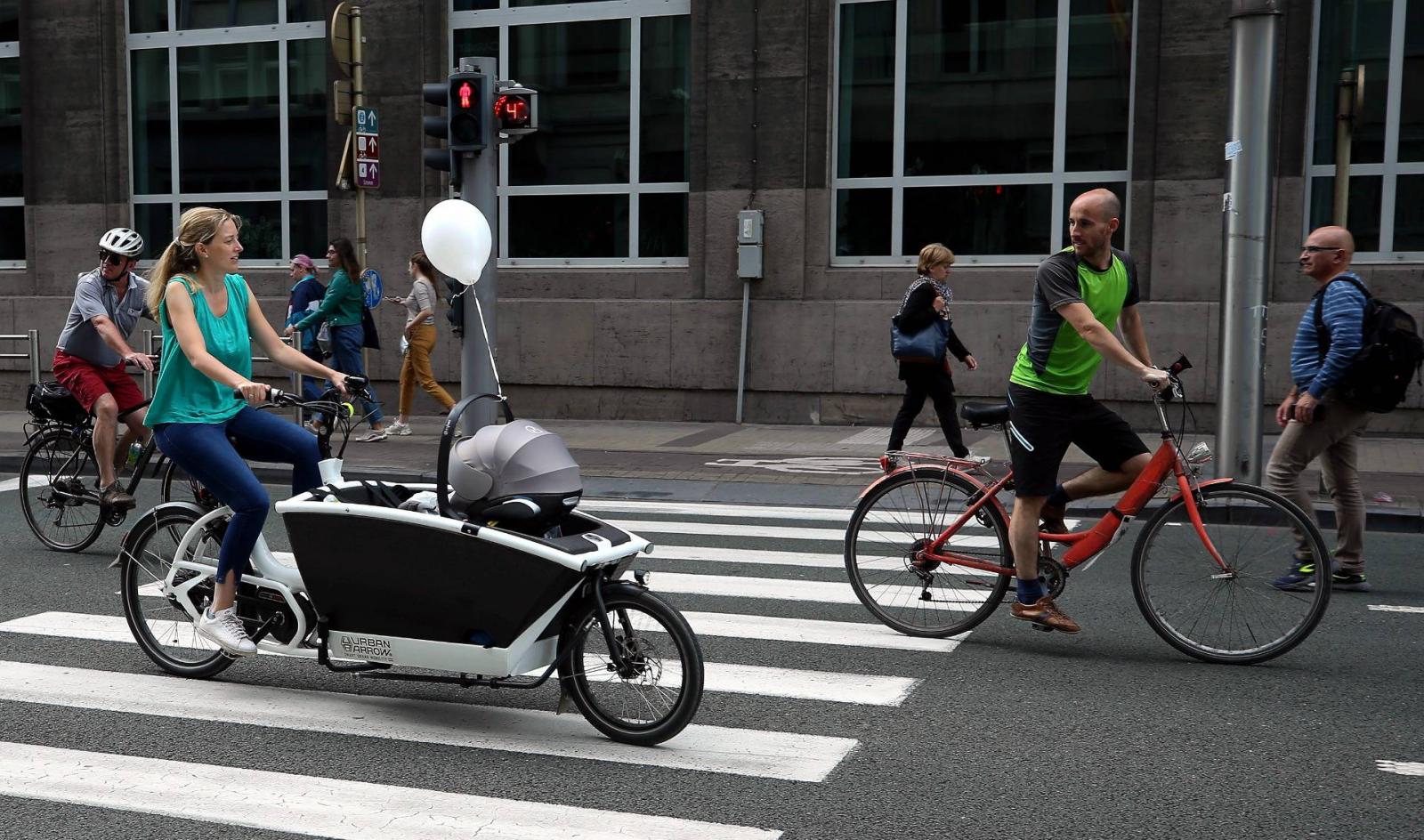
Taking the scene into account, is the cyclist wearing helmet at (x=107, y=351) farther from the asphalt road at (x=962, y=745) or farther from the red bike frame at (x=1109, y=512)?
the red bike frame at (x=1109, y=512)

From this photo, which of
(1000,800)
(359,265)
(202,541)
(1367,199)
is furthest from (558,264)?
(1000,800)

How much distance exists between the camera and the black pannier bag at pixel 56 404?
8711mm

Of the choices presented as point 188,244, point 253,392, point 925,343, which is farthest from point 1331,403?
point 188,244

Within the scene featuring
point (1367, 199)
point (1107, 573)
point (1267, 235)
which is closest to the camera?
point (1107, 573)

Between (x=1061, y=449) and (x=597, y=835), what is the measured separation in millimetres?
2842

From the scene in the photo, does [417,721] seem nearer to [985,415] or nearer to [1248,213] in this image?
[985,415]

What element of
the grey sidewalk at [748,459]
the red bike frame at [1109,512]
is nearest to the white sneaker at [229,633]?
the red bike frame at [1109,512]

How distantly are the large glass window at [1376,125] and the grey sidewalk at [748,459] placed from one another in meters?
2.14

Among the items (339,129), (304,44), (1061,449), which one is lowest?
(1061,449)

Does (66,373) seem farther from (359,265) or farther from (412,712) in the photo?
(359,265)

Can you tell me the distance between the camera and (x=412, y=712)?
5.34 m

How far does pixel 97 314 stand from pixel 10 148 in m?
13.4

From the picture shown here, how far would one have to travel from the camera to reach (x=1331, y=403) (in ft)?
24.6

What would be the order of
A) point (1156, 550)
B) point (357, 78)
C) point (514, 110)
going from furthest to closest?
1. point (357, 78)
2. point (514, 110)
3. point (1156, 550)
